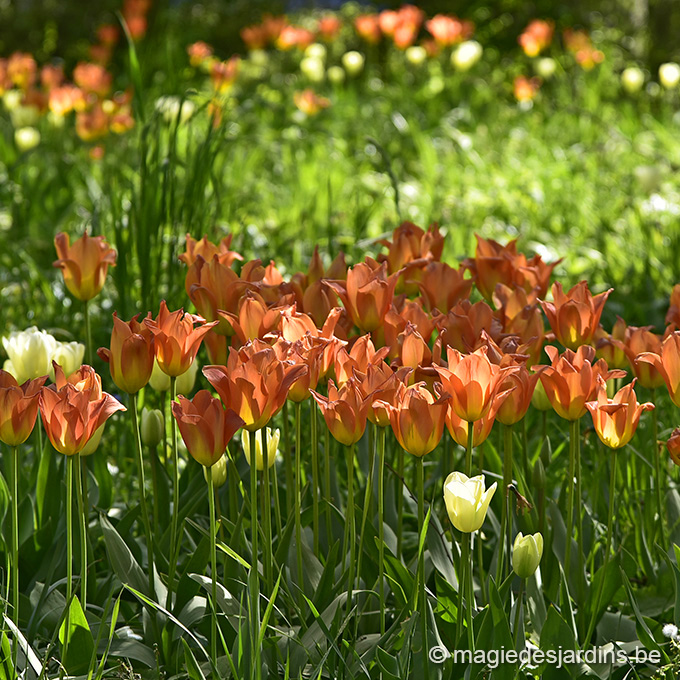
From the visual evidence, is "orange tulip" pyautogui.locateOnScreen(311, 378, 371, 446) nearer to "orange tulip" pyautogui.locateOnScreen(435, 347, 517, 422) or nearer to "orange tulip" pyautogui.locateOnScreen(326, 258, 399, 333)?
"orange tulip" pyautogui.locateOnScreen(435, 347, 517, 422)

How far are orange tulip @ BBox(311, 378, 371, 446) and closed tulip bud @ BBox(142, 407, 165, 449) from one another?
1.61ft

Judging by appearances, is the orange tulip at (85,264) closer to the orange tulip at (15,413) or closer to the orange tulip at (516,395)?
the orange tulip at (15,413)

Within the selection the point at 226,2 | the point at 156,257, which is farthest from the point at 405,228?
the point at 226,2

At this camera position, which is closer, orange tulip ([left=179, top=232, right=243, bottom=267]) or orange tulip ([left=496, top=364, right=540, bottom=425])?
orange tulip ([left=496, top=364, right=540, bottom=425])

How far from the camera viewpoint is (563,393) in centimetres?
139

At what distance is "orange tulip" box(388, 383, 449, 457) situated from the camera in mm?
1270

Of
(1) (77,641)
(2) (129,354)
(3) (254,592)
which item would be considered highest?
(2) (129,354)

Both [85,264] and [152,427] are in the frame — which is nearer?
[152,427]

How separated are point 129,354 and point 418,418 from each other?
47 centimetres

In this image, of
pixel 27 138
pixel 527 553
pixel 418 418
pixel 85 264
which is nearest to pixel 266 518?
pixel 418 418

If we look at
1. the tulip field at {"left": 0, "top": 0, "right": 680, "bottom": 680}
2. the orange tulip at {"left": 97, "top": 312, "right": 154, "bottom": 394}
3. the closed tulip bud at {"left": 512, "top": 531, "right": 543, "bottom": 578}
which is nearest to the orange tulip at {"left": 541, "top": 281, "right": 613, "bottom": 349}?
the tulip field at {"left": 0, "top": 0, "right": 680, "bottom": 680}

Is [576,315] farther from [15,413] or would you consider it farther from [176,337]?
[15,413]

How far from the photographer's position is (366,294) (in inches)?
63.2

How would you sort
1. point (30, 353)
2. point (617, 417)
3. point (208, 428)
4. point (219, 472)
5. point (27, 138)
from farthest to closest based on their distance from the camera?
point (27, 138) < point (30, 353) < point (219, 472) < point (617, 417) < point (208, 428)
